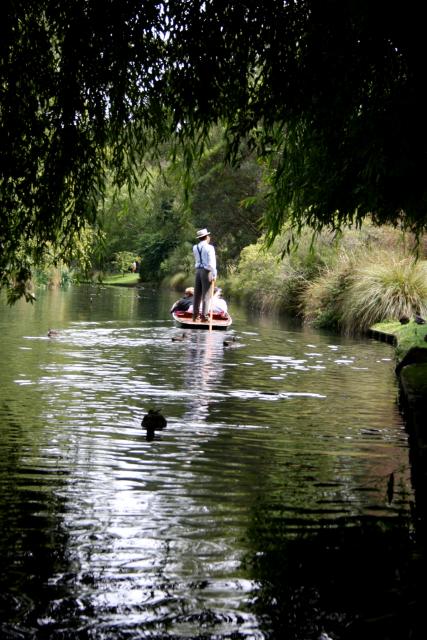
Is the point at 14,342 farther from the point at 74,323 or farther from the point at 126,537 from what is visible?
the point at 126,537

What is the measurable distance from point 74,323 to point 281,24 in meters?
17.2

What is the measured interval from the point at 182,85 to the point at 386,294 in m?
17.8

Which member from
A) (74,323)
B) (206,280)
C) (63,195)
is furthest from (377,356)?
(63,195)

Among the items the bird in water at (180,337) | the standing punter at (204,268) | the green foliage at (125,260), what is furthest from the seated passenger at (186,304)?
the green foliage at (125,260)

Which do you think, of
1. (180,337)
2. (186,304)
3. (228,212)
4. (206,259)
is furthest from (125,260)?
(180,337)

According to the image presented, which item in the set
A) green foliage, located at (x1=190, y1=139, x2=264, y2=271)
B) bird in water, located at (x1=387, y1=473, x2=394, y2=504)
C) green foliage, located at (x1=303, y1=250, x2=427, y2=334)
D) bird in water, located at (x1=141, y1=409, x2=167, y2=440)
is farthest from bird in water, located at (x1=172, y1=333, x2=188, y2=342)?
green foliage, located at (x1=190, y1=139, x2=264, y2=271)

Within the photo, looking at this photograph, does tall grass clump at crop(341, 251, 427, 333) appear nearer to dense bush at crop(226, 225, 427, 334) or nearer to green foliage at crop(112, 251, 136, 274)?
dense bush at crop(226, 225, 427, 334)

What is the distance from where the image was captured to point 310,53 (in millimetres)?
7555

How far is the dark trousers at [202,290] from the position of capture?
2309 centimetres

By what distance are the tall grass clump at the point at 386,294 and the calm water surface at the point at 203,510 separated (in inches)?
445

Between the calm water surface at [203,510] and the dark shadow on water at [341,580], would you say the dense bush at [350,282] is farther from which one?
Result: the dark shadow on water at [341,580]

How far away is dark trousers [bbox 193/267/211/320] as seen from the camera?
2309 cm

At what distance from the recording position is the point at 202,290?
2358 centimetres

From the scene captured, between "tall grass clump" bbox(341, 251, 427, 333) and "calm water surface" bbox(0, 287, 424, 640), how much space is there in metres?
11.3
